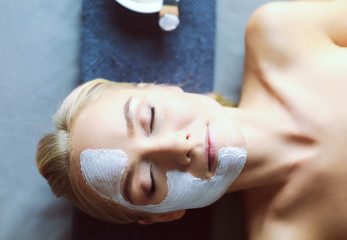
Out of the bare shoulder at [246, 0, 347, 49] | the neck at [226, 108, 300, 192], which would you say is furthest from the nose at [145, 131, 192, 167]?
the bare shoulder at [246, 0, 347, 49]

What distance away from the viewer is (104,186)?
897 mm

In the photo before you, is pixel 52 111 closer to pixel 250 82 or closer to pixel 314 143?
pixel 250 82

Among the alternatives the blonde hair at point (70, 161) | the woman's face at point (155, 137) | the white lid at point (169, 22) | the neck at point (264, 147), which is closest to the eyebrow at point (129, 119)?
the woman's face at point (155, 137)

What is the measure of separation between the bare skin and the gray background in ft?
0.57

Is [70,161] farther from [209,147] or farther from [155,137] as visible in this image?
[209,147]

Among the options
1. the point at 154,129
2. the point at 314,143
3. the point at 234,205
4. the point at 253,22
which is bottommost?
the point at 234,205

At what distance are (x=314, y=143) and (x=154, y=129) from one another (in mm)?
498

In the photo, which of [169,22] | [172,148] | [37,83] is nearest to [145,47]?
[169,22]

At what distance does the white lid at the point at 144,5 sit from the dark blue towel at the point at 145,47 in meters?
0.05

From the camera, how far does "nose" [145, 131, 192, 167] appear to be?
2.74 ft

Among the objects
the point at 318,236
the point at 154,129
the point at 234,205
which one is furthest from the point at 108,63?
the point at 318,236

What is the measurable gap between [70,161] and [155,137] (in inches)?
10.8

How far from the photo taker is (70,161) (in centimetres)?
95

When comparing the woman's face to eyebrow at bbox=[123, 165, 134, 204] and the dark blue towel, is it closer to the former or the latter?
eyebrow at bbox=[123, 165, 134, 204]
